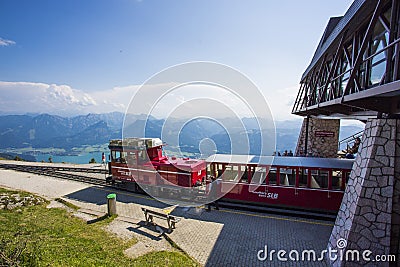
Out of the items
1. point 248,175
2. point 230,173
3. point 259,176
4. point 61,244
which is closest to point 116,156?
point 61,244

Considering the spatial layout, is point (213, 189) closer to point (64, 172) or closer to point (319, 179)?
point (319, 179)

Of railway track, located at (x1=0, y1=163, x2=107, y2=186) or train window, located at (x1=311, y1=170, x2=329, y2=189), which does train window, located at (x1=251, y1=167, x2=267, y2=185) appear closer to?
train window, located at (x1=311, y1=170, x2=329, y2=189)

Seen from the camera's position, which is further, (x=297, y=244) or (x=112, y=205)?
(x=112, y=205)

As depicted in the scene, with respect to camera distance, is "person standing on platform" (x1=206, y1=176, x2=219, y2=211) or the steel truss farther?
"person standing on platform" (x1=206, y1=176, x2=219, y2=211)

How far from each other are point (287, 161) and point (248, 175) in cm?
225

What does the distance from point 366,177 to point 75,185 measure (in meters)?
18.6

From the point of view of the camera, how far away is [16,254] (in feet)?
16.8

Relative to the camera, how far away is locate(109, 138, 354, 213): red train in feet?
33.7

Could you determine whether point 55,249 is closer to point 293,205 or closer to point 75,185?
point 293,205

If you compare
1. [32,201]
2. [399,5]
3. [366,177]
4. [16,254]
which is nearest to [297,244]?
[366,177]

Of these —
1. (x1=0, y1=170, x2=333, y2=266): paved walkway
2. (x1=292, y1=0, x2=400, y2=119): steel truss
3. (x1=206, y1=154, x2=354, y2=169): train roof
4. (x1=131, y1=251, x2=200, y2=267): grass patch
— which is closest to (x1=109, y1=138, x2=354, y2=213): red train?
(x1=206, y1=154, x2=354, y2=169): train roof

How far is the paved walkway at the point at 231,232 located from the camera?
7.73 metres

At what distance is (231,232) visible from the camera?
366 inches

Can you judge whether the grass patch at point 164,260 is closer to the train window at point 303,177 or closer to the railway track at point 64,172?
the train window at point 303,177
